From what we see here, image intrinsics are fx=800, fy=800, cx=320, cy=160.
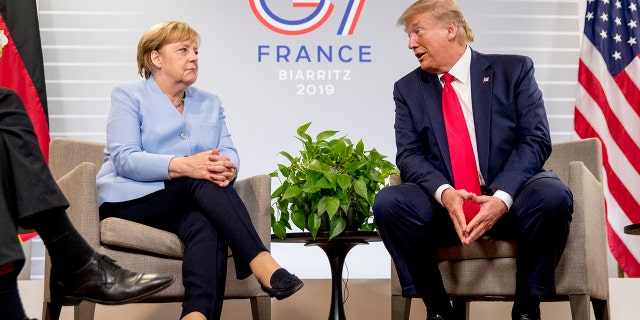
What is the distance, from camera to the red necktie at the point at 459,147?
8.95ft

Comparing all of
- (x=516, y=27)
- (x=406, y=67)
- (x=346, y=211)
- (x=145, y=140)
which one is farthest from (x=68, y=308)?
(x=516, y=27)

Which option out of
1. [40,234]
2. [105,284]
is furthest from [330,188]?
[40,234]

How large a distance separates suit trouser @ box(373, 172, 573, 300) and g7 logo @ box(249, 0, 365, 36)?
6.51ft

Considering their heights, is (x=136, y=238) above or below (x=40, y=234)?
below

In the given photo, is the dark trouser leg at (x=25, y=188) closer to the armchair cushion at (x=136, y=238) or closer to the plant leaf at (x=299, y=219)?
the armchair cushion at (x=136, y=238)

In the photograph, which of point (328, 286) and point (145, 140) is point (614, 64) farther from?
point (145, 140)

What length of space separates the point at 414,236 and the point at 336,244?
67 cm

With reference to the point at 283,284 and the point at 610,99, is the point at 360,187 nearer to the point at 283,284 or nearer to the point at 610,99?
the point at 283,284

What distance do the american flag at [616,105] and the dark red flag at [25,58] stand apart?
292 cm

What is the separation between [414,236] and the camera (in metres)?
2.59

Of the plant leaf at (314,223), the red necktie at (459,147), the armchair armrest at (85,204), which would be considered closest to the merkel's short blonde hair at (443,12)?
the red necktie at (459,147)

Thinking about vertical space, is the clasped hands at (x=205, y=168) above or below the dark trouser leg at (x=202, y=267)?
above

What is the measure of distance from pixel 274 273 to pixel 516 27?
272 cm

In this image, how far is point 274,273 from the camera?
2432mm
